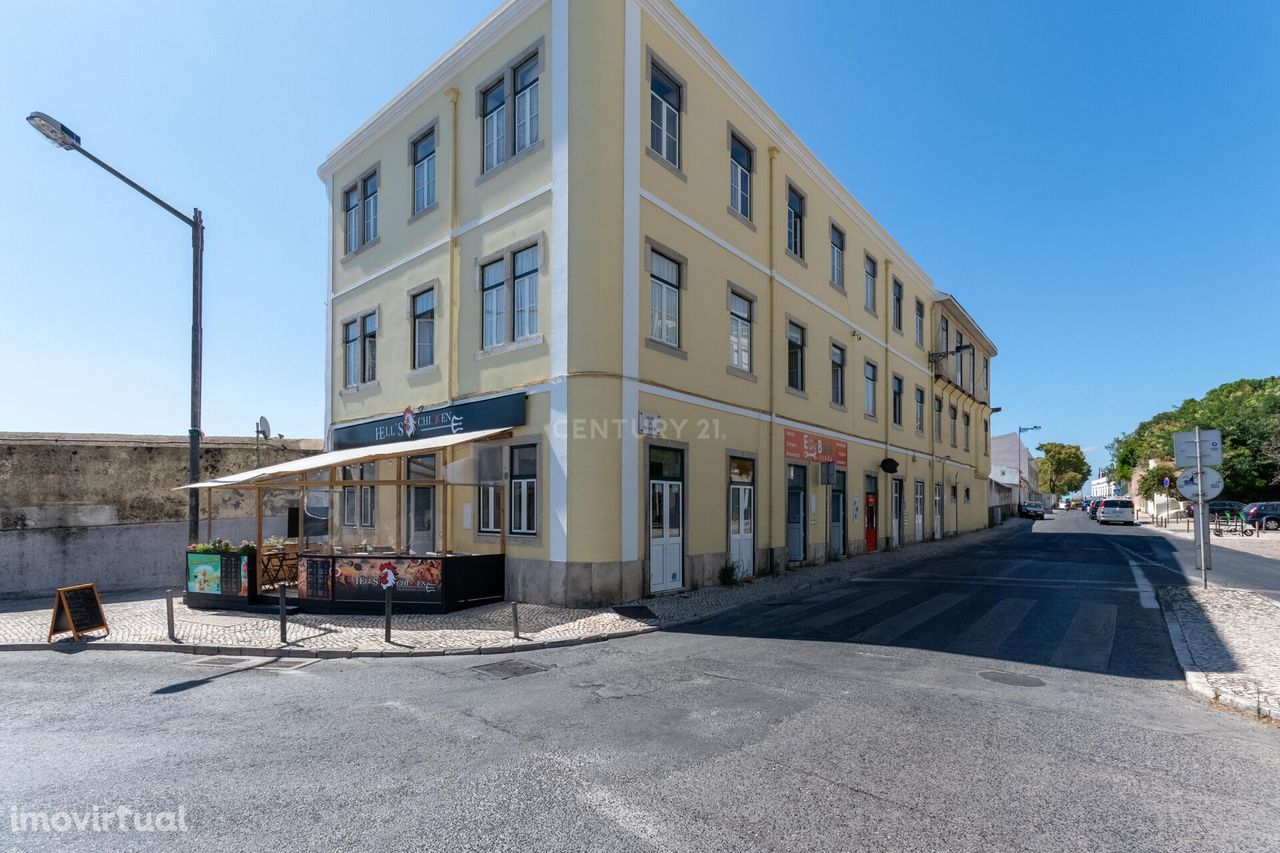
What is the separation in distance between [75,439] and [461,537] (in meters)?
10.0

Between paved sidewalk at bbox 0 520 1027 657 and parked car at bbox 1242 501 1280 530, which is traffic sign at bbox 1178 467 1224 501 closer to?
paved sidewalk at bbox 0 520 1027 657

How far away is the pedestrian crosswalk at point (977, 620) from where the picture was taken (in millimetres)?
8648

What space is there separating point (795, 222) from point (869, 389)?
7601mm

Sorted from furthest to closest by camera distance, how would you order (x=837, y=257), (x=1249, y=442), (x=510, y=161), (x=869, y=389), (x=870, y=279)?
(x=1249, y=442), (x=870, y=279), (x=869, y=389), (x=837, y=257), (x=510, y=161)

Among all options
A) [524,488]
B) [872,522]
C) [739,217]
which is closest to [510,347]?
[524,488]

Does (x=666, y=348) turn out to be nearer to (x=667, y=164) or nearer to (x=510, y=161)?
(x=667, y=164)

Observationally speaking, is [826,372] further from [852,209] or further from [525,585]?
[525,585]

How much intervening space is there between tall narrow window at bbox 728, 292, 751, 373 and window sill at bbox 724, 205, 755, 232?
5.86ft

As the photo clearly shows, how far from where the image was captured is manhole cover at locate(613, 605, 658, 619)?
11156mm

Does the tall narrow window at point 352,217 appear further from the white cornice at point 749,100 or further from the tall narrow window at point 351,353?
the white cornice at point 749,100

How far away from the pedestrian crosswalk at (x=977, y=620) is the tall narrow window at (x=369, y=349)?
12.0 m

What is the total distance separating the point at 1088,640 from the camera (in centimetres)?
924

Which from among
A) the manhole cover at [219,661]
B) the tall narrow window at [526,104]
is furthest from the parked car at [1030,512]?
the manhole cover at [219,661]

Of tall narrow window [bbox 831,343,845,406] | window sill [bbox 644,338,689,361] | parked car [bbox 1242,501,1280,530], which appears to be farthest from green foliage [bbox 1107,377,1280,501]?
window sill [bbox 644,338,689,361]
